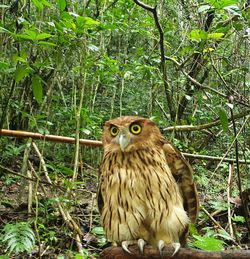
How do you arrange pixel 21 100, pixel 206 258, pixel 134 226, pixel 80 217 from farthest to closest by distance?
1. pixel 21 100
2. pixel 80 217
3. pixel 134 226
4. pixel 206 258

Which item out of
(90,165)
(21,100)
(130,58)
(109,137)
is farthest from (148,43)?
(109,137)

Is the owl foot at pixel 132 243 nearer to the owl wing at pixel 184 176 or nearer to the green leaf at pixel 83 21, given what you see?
the owl wing at pixel 184 176

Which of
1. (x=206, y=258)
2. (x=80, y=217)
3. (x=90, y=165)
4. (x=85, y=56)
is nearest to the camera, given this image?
(x=206, y=258)

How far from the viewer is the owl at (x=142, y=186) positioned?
2.30 m

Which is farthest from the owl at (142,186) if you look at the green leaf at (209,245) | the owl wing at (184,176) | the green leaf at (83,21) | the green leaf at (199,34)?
the green leaf at (199,34)

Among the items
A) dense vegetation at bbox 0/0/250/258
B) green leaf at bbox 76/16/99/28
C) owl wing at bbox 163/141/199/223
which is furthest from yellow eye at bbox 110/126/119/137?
green leaf at bbox 76/16/99/28

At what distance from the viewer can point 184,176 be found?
7.95ft

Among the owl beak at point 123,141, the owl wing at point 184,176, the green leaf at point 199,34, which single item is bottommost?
the owl wing at point 184,176

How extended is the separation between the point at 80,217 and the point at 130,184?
1.89m

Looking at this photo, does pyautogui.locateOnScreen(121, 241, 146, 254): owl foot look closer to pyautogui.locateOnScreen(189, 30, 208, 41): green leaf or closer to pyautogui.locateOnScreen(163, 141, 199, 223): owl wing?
pyautogui.locateOnScreen(163, 141, 199, 223): owl wing

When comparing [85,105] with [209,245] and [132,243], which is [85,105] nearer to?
[132,243]

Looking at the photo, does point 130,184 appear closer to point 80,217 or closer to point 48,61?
point 48,61

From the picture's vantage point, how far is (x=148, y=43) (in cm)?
702

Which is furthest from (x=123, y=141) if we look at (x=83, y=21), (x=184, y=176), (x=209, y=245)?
(x=83, y=21)
